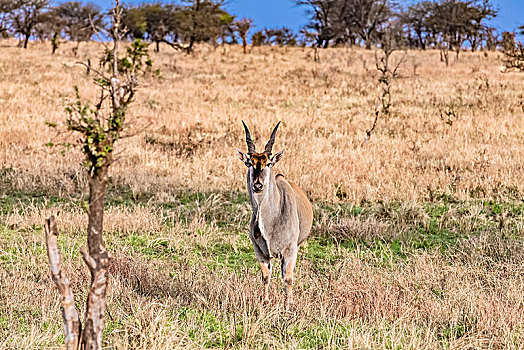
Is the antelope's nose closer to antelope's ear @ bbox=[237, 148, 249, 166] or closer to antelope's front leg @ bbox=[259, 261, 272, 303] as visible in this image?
antelope's ear @ bbox=[237, 148, 249, 166]

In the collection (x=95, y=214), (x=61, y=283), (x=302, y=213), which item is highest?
(x=95, y=214)

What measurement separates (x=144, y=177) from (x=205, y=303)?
21.3 ft

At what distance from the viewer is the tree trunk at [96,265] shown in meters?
3.27

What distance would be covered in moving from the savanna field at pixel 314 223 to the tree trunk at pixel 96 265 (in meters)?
0.13

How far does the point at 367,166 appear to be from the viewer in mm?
12289

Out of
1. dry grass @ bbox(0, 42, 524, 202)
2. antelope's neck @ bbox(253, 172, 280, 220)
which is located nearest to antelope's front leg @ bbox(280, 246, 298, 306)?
antelope's neck @ bbox(253, 172, 280, 220)

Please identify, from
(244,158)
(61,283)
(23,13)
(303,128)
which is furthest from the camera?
(23,13)

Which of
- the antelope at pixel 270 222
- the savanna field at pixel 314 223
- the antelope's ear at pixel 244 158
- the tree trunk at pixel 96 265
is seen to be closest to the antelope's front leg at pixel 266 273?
the antelope at pixel 270 222

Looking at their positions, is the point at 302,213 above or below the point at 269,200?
below

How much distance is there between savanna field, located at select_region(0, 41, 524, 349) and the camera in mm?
4641

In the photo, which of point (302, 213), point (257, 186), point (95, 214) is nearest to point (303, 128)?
point (302, 213)

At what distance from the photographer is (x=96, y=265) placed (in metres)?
3.28

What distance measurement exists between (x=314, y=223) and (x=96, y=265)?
Answer: 5766mm

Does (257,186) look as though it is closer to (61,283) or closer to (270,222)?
(270,222)
